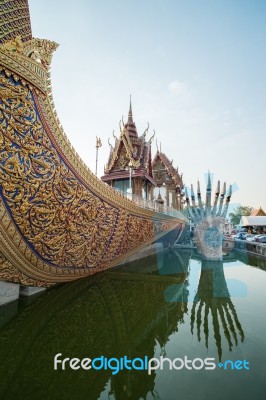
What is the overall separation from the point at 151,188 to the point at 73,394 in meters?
11.9

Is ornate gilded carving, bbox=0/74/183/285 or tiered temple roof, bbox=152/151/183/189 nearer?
ornate gilded carving, bbox=0/74/183/285

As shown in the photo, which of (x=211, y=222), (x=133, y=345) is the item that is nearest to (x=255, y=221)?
(x=211, y=222)

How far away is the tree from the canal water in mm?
51195

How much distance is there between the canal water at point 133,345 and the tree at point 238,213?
51195 millimetres

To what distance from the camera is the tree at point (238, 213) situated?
167ft

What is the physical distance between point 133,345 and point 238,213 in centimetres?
5536

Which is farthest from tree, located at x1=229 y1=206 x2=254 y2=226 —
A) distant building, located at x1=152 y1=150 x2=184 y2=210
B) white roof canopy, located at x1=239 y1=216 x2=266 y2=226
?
distant building, located at x1=152 y1=150 x2=184 y2=210

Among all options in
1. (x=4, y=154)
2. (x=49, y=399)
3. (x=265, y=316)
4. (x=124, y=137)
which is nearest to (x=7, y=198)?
(x=4, y=154)

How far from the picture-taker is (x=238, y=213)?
170ft

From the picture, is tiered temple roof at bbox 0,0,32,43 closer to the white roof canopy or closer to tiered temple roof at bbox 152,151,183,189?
tiered temple roof at bbox 152,151,183,189

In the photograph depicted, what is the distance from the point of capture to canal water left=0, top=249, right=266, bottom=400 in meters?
2.05

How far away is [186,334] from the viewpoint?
3.17m

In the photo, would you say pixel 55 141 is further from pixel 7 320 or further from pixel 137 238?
pixel 137 238

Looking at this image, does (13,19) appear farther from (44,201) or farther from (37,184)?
(44,201)
